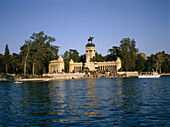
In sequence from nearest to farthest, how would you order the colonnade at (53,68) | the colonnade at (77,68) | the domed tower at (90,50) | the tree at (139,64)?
the colonnade at (53,68)
the domed tower at (90,50)
the colonnade at (77,68)
the tree at (139,64)

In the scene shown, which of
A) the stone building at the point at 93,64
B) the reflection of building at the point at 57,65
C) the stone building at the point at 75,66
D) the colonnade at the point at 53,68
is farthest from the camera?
the stone building at the point at 75,66

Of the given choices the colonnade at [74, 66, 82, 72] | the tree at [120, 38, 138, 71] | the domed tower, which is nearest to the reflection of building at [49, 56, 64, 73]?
the colonnade at [74, 66, 82, 72]

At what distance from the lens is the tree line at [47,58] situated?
11793 centimetres

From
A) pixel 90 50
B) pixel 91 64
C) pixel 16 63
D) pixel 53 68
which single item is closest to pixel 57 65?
pixel 53 68

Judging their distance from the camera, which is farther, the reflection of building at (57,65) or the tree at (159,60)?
the tree at (159,60)

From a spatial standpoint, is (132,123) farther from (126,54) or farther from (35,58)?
(126,54)

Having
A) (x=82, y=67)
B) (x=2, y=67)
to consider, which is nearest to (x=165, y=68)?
(x=82, y=67)

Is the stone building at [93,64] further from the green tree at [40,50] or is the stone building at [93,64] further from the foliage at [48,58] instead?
the green tree at [40,50]

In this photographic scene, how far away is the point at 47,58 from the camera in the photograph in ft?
441

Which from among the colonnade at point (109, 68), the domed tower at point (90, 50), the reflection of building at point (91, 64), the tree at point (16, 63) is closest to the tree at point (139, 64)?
the reflection of building at point (91, 64)

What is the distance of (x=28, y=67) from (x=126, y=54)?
58617 millimetres

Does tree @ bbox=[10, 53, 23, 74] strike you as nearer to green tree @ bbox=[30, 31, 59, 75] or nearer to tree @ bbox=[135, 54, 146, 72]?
green tree @ bbox=[30, 31, 59, 75]

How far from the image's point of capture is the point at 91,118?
2197cm

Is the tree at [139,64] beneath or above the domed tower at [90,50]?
beneath
